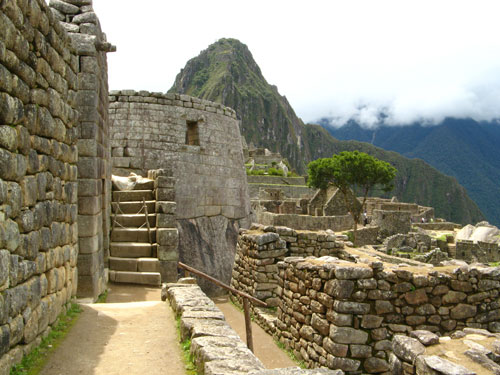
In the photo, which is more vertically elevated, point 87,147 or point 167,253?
point 87,147

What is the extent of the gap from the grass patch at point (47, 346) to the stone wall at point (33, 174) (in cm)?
8

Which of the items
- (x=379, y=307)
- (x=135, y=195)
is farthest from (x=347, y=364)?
(x=135, y=195)

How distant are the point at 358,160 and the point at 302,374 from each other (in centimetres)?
2971

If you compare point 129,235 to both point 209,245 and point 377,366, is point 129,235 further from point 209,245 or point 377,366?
point 377,366

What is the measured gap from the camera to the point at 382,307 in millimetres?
6090

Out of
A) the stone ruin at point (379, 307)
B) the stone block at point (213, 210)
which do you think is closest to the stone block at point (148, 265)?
the stone ruin at point (379, 307)

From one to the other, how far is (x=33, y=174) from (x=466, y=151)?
130 m

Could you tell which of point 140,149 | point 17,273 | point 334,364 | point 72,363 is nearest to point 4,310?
point 17,273

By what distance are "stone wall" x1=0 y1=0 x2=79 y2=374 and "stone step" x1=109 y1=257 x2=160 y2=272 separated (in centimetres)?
300

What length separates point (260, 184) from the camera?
4494 centimetres

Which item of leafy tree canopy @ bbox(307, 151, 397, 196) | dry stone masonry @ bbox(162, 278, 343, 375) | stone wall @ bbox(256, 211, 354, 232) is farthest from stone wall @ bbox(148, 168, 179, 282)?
leafy tree canopy @ bbox(307, 151, 397, 196)

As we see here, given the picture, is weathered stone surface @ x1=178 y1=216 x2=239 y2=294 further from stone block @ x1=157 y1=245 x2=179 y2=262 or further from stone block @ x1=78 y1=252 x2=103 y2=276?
stone block @ x1=78 y1=252 x2=103 y2=276

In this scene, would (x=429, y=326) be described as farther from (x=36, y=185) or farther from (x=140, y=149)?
(x=140, y=149)

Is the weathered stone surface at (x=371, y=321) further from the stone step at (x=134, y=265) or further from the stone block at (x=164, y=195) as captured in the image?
the stone block at (x=164, y=195)
